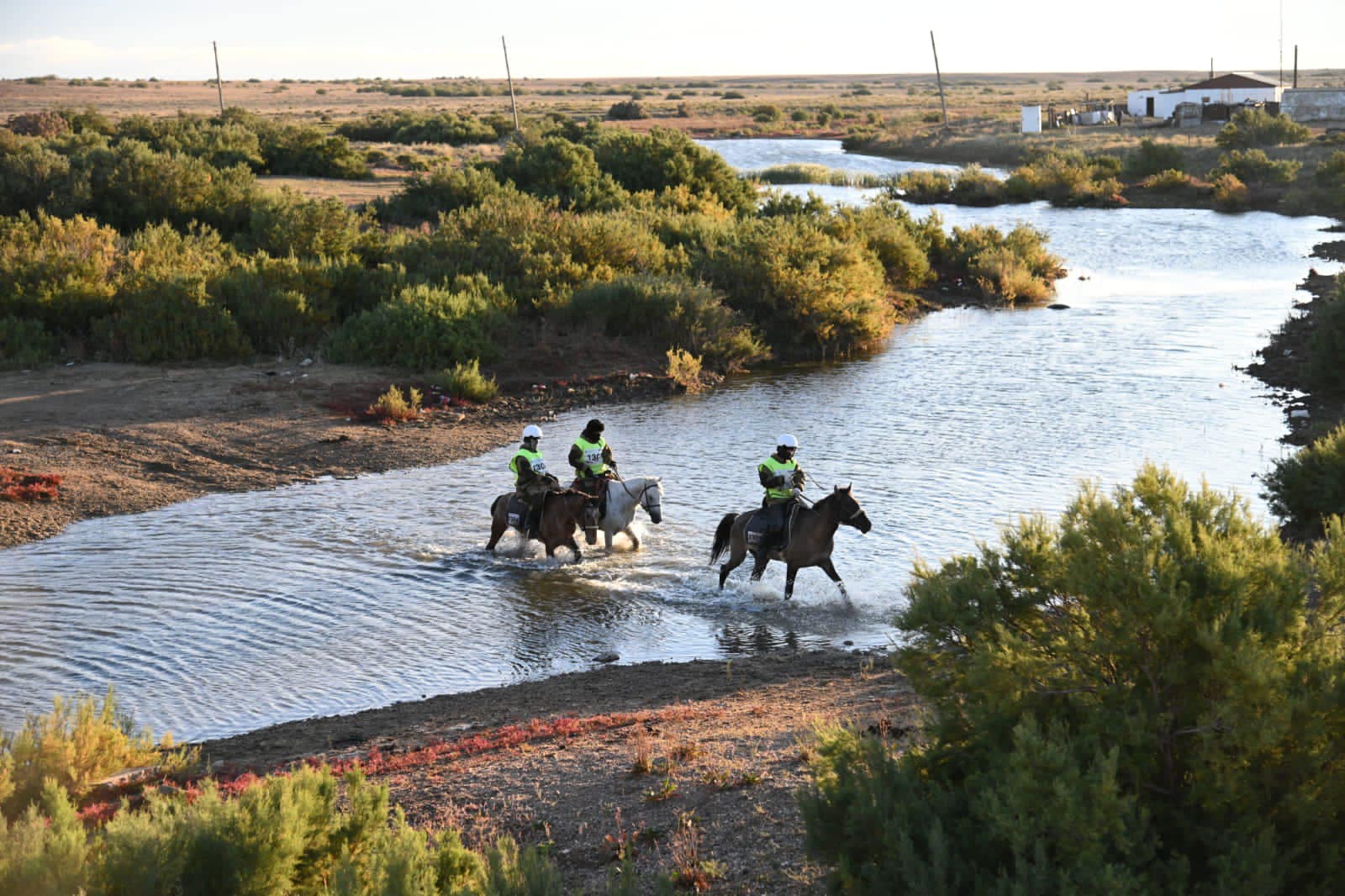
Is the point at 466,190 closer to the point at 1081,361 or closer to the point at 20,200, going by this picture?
the point at 20,200

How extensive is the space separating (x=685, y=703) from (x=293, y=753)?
3191mm

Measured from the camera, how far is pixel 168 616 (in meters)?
→ 14.2

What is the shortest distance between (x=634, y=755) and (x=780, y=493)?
5.75 meters

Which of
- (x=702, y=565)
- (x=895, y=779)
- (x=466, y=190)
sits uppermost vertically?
(x=466, y=190)

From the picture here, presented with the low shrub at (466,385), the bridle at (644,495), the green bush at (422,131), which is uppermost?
the green bush at (422,131)

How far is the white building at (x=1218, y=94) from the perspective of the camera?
284 feet

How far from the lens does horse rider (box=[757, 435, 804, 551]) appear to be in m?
14.3

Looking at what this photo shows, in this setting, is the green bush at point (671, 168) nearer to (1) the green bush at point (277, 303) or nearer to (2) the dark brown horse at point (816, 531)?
(1) the green bush at point (277, 303)

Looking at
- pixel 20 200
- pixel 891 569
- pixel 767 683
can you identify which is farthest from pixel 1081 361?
pixel 20 200

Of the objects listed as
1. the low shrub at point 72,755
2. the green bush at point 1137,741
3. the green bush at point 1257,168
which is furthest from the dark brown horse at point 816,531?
the green bush at point 1257,168

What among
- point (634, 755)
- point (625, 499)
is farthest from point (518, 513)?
point (634, 755)

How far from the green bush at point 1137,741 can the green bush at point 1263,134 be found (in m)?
65.5

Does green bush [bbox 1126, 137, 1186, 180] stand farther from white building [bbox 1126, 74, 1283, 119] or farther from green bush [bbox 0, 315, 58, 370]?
green bush [bbox 0, 315, 58, 370]

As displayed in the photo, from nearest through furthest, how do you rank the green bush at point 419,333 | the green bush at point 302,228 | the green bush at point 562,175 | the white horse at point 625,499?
the white horse at point 625,499 → the green bush at point 419,333 → the green bush at point 302,228 → the green bush at point 562,175
